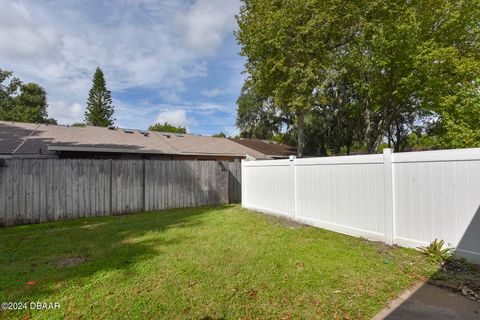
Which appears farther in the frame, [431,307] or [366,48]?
[366,48]

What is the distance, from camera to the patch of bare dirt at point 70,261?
3.98 metres

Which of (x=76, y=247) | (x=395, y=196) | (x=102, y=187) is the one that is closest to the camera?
(x=395, y=196)

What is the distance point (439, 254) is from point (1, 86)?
36179 millimetres

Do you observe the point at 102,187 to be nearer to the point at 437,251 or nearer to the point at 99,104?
the point at 437,251

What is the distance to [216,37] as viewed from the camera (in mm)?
12477

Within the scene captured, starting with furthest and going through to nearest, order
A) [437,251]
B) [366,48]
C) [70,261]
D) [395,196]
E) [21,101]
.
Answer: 1. [21,101]
2. [366,48]
3. [395,196]
4. [70,261]
5. [437,251]

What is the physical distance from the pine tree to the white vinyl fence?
30.6 meters

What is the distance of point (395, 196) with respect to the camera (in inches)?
179

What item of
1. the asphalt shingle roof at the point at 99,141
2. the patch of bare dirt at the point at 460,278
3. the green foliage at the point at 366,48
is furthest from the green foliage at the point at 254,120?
the patch of bare dirt at the point at 460,278

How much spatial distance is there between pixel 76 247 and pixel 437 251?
616cm

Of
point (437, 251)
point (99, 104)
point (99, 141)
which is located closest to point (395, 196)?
point (437, 251)

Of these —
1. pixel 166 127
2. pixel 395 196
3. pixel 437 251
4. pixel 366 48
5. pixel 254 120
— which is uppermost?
pixel 366 48

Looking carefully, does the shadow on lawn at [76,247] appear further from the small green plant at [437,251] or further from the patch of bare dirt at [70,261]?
the small green plant at [437,251]

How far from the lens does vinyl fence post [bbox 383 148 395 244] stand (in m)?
4.60
